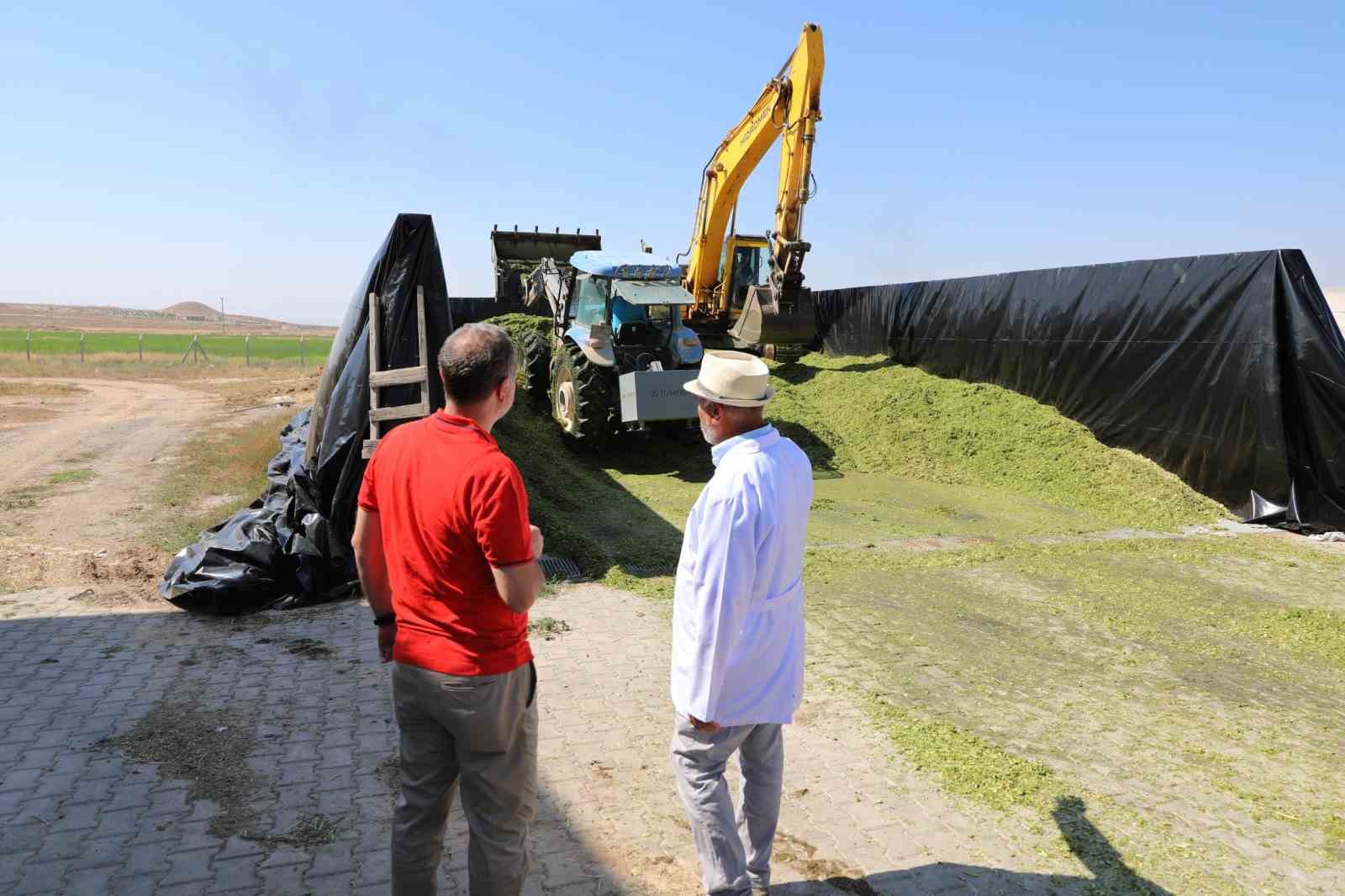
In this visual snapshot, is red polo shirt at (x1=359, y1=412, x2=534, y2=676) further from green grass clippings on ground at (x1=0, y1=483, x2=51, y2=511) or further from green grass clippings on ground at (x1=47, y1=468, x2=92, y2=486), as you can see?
green grass clippings on ground at (x1=47, y1=468, x2=92, y2=486)

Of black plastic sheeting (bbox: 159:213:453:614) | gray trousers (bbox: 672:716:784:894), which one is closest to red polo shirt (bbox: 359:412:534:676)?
gray trousers (bbox: 672:716:784:894)

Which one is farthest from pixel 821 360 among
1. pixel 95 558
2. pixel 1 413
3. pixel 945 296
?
pixel 1 413

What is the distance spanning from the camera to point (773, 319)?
15.3 m

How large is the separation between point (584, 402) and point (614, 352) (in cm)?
80

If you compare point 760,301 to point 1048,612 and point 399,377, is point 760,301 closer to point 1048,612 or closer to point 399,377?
point 1048,612

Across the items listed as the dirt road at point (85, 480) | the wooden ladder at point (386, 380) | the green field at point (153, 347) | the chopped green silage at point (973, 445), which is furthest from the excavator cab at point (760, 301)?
the green field at point (153, 347)

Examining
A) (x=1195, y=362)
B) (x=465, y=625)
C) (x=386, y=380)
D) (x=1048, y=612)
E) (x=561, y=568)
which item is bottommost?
(x=1048, y=612)

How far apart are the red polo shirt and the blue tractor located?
8.45 metres

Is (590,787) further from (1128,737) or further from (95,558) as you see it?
(95,558)

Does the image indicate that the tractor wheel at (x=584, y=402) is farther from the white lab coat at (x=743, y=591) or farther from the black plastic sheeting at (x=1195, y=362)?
the white lab coat at (x=743, y=591)

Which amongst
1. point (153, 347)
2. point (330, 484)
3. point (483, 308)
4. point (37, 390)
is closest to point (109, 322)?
point (153, 347)

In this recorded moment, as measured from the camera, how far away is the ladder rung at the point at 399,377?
6305mm

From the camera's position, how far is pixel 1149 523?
9.51m

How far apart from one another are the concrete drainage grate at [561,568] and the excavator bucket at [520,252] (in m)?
10.1
